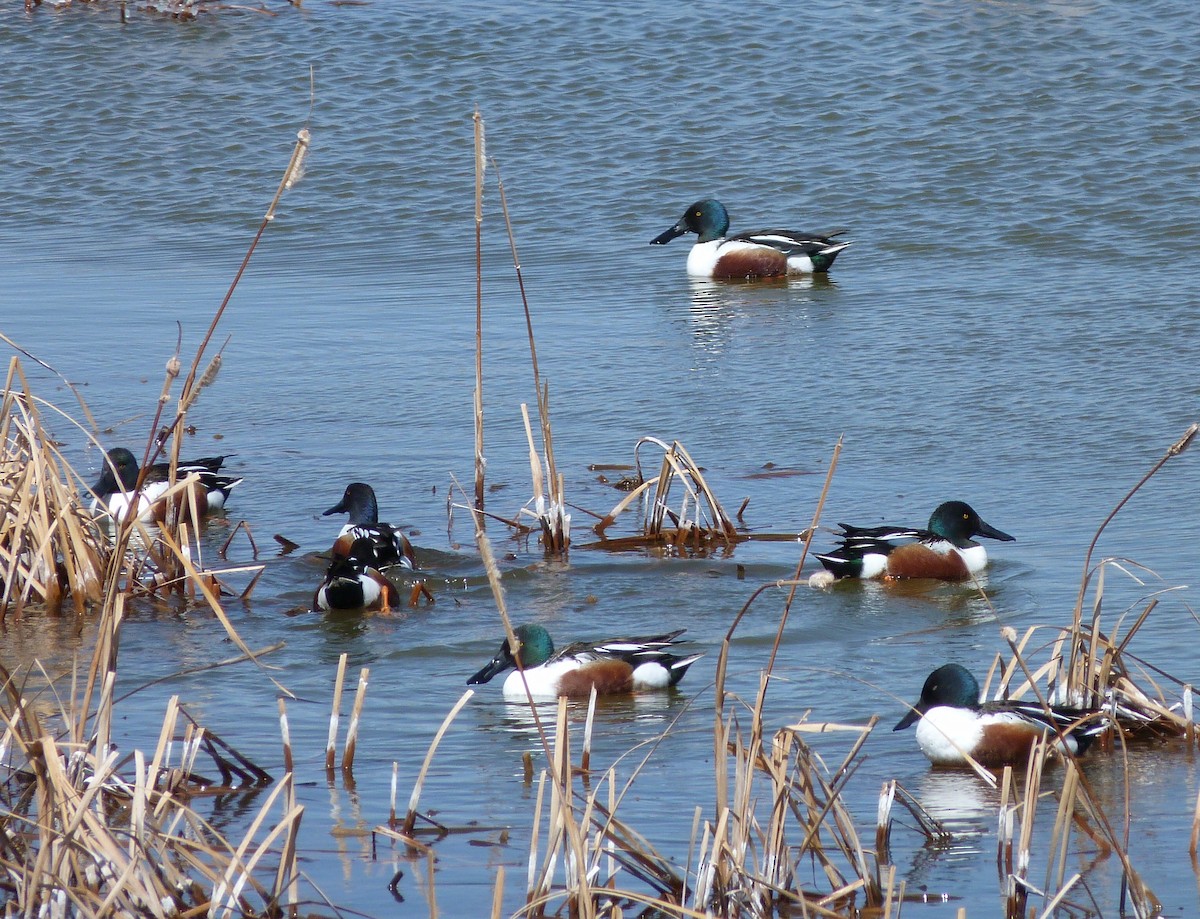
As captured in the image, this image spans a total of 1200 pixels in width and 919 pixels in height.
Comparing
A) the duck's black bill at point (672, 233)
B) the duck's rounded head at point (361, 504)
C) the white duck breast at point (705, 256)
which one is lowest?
the duck's rounded head at point (361, 504)

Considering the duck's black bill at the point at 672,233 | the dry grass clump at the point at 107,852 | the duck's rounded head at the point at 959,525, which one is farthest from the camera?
the duck's black bill at the point at 672,233

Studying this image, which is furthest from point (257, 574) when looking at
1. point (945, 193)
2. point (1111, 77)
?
point (1111, 77)

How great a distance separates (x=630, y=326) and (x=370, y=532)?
16.0 ft

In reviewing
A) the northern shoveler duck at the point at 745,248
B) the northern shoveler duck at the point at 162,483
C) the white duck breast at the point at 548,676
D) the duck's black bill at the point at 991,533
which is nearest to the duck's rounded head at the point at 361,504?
the northern shoveler duck at the point at 162,483

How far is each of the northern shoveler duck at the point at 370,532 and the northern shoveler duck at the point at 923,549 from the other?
5.89 feet

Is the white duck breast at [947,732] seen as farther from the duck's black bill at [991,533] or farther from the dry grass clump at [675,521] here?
the dry grass clump at [675,521]

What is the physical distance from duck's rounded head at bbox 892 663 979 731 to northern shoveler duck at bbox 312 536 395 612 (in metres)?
2.42

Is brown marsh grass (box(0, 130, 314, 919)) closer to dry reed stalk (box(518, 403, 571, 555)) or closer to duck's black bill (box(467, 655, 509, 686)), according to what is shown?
duck's black bill (box(467, 655, 509, 686))

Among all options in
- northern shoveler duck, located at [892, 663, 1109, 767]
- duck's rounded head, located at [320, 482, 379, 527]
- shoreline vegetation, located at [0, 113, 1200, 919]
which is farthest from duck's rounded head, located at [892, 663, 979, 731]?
duck's rounded head, located at [320, 482, 379, 527]

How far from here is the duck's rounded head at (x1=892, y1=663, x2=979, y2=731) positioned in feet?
18.2

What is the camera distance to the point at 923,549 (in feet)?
24.8

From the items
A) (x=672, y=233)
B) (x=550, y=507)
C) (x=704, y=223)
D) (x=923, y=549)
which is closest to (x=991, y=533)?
(x=923, y=549)

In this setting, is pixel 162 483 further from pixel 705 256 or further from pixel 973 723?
pixel 705 256

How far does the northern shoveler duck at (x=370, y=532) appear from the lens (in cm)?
740
